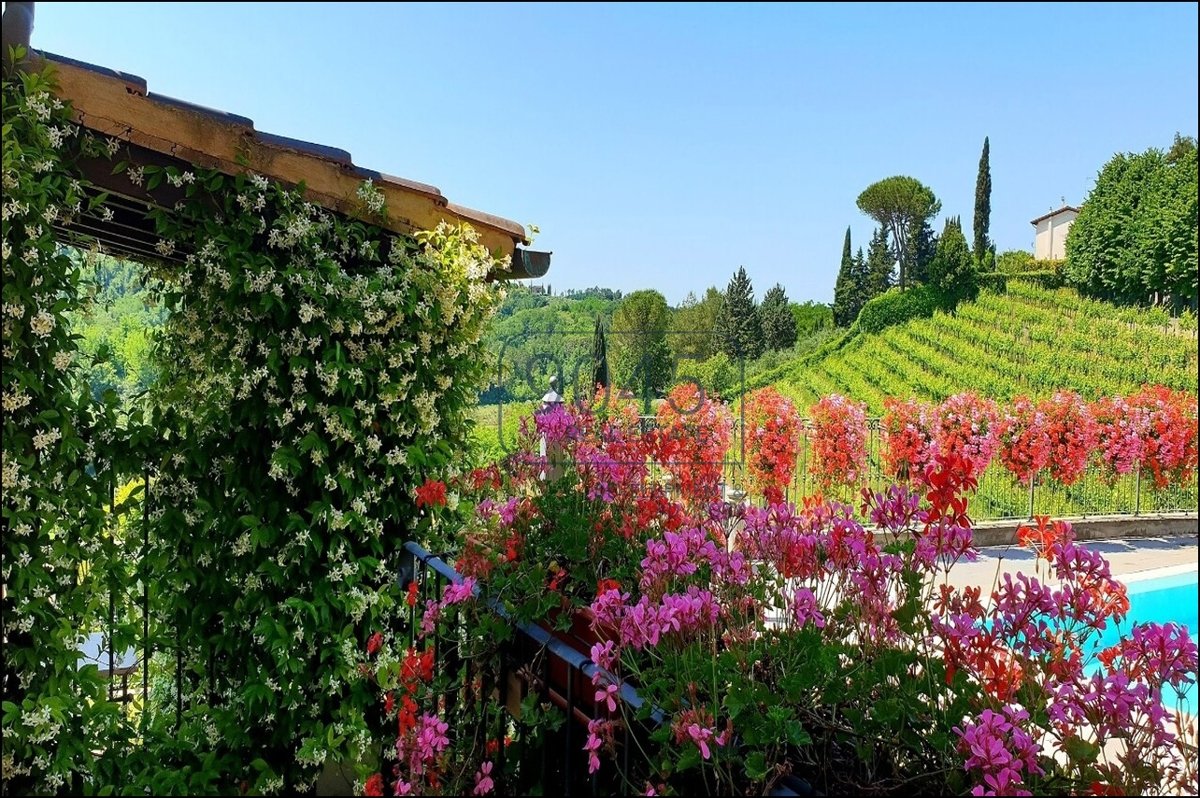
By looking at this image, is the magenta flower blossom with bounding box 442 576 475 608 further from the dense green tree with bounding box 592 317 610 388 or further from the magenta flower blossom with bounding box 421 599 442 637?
the dense green tree with bounding box 592 317 610 388

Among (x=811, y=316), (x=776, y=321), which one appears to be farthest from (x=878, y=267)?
(x=776, y=321)

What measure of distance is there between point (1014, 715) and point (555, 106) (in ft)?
53.5

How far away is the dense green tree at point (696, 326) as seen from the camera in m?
11.6

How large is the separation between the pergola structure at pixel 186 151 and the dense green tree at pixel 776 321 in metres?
11.6

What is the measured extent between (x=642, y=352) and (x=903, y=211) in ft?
23.9

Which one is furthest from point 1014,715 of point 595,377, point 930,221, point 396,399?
point 930,221

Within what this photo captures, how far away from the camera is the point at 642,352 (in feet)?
35.4

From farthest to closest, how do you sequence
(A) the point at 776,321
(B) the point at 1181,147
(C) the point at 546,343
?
(A) the point at 776,321 < (C) the point at 546,343 < (B) the point at 1181,147

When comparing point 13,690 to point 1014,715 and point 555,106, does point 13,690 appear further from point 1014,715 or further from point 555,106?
point 555,106

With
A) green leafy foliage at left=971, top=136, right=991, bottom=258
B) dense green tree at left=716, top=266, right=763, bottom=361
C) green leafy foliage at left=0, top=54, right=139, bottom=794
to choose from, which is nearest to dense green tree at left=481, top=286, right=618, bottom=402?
dense green tree at left=716, top=266, right=763, bottom=361

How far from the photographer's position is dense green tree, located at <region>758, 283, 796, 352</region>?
13.7 meters

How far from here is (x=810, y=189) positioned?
18.6 m

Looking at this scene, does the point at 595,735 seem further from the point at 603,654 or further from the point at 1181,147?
the point at 1181,147

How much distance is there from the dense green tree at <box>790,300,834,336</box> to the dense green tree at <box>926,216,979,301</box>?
6.06 ft
